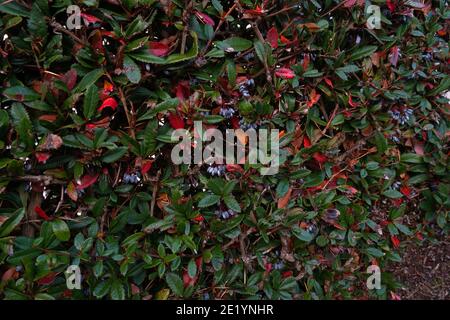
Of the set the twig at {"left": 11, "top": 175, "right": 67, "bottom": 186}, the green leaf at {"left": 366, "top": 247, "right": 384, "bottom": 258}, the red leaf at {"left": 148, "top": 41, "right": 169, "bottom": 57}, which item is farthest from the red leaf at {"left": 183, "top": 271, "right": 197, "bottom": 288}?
the green leaf at {"left": 366, "top": 247, "right": 384, "bottom": 258}

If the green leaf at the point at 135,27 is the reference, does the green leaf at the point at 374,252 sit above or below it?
below

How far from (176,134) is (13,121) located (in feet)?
1.69

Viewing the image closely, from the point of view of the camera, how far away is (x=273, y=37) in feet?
5.56

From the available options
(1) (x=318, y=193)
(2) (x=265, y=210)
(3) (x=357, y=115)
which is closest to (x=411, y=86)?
(3) (x=357, y=115)

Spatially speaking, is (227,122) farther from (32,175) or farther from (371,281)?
(371,281)

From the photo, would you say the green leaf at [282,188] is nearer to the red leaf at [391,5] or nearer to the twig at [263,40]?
the twig at [263,40]

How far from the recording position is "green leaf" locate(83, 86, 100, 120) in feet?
4.54

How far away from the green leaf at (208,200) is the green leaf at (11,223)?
1.92 feet

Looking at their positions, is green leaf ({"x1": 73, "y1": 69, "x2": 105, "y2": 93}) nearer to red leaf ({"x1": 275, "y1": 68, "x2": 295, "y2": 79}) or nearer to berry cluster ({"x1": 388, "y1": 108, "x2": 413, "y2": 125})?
red leaf ({"x1": 275, "y1": 68, "x2": 295, "y2": 79})

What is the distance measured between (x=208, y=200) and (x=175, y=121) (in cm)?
31

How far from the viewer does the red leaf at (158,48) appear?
149cm

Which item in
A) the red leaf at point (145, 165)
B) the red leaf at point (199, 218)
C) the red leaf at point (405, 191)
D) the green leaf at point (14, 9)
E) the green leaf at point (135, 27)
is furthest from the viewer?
the red leaf at point (405, 191)

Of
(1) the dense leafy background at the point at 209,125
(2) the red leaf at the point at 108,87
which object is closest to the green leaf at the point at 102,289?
(1) the dense leafy background at the point at 209,125
